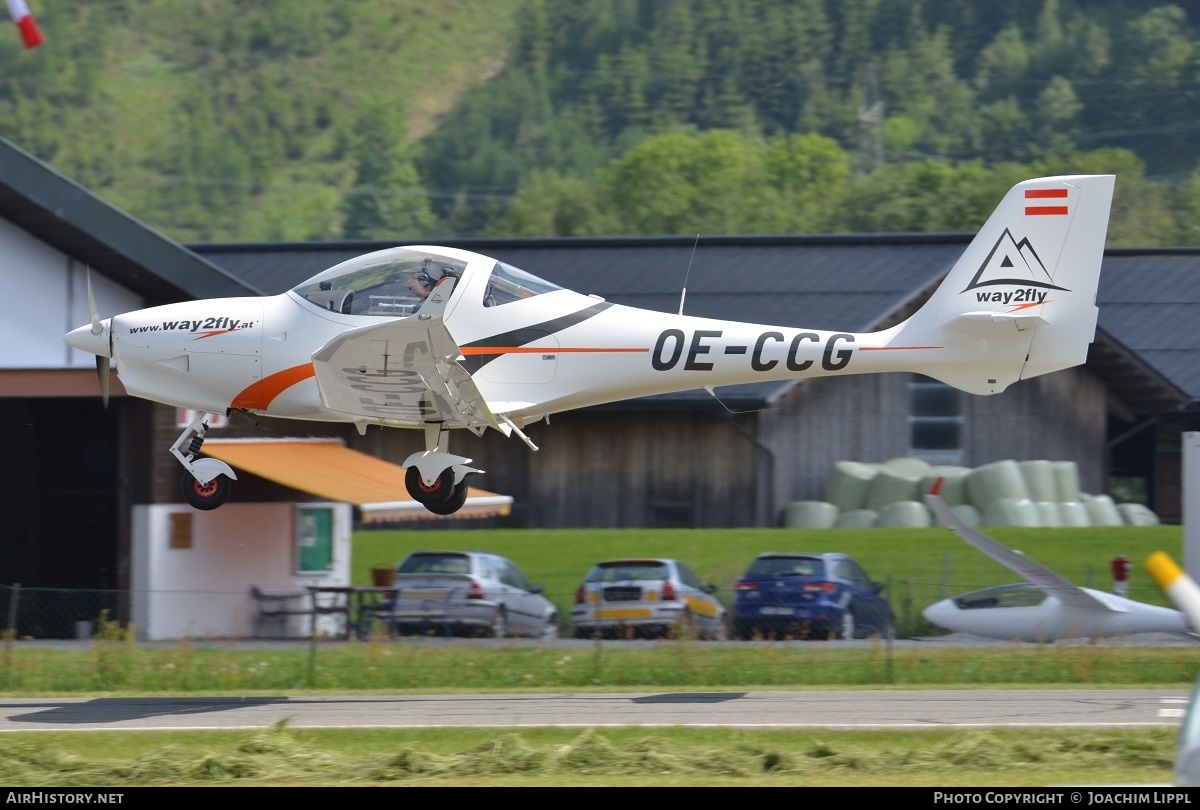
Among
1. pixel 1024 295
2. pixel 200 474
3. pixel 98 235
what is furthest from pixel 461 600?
pixel 1024 295

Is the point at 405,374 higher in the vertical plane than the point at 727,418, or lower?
lower

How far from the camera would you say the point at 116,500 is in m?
27.8

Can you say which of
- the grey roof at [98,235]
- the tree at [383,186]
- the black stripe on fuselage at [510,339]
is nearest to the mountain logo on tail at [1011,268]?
the black stripe on fuselage at [510,339]

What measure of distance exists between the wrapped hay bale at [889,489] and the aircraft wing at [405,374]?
1596 centimetres

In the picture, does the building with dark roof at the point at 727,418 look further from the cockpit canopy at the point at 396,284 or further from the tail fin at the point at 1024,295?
the tail fin at the point at 1024,295

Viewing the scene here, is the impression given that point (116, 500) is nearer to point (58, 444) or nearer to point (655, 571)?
point (58, 444)

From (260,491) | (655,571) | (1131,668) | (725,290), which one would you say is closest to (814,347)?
(1131,668)

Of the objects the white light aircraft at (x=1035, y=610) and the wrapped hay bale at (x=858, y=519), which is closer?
the white light aircraft at (x=1035, y=610)

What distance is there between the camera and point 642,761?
13906 millimetres

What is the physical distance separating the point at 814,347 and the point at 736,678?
4.96 metres

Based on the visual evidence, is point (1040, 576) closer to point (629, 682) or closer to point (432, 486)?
point (629, 682)

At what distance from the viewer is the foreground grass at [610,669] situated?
1939 centimetres

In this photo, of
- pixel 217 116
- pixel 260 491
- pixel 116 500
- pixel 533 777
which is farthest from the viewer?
pixel 217 116

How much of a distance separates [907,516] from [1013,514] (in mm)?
1935
